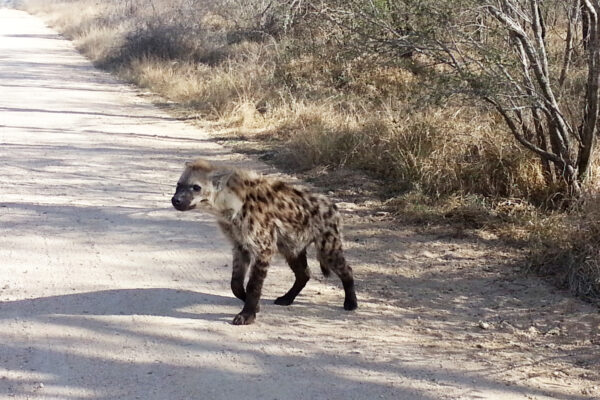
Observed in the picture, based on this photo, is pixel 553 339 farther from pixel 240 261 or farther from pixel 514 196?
pixel 514 196

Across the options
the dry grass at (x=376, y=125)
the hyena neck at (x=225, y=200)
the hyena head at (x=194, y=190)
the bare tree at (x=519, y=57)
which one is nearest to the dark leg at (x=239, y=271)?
the hyena neck at (x=225, y=200)

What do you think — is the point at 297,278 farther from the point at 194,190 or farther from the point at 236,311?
the point at 194,190

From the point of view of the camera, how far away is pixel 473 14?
7953mm

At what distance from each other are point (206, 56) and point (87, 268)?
52.5 feet

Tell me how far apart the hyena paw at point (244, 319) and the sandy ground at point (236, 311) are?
6 cm

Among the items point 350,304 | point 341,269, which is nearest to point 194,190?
point 341,269

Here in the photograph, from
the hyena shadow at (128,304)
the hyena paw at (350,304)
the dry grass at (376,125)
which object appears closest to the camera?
the hyena shadow at (128,304)

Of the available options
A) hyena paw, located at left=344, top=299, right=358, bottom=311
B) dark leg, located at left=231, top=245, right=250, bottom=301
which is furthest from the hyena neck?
hyena paw, located at left=344, top=299, right=358, bottom=311

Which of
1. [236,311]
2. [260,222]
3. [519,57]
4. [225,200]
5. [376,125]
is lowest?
[236,311]

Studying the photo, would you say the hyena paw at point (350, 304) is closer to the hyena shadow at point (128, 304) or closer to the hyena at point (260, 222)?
the hyena at point (260, 222)

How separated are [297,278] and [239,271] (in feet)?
1.63

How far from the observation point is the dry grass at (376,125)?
763 cm

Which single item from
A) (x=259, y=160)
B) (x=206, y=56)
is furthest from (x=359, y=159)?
(x=206, y=56)

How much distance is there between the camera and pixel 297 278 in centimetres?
596
